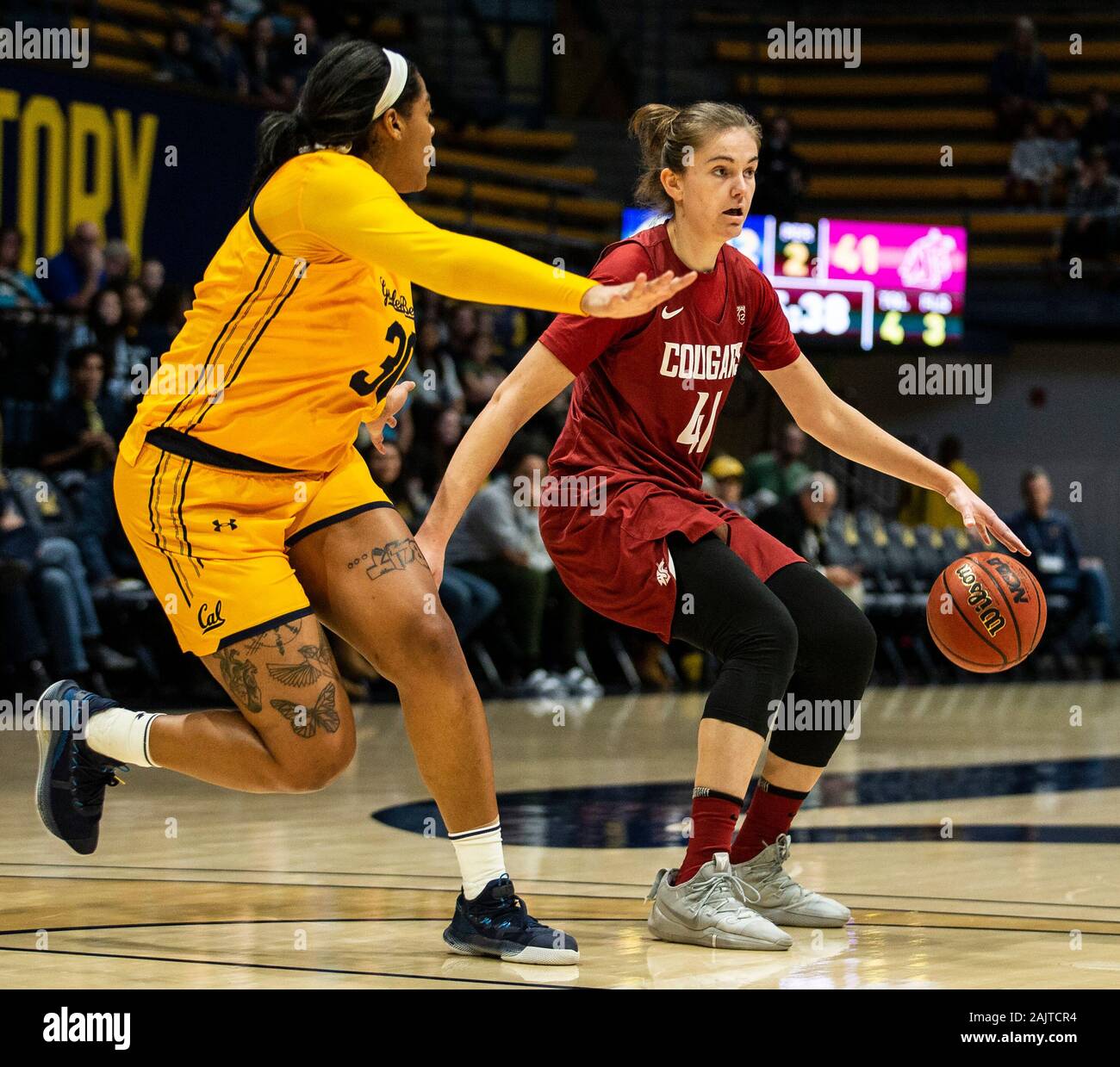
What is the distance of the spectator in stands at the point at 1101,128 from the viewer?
58.3 feet

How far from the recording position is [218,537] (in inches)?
147

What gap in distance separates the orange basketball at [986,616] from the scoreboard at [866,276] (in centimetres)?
1044

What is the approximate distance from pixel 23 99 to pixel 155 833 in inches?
267

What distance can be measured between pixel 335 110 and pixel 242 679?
1.15 metres

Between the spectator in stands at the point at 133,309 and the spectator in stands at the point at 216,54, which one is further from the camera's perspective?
the spectator in stands at the point at 216,54

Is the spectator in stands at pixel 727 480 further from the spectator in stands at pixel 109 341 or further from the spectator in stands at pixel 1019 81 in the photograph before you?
the spectator in stands at pixel 1019 81

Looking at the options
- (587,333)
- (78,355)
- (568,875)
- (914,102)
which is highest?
(914,102)

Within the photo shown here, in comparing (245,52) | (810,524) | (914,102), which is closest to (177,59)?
(245,52)

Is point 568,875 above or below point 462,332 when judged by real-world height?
below

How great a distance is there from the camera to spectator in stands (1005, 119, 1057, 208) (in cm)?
1812

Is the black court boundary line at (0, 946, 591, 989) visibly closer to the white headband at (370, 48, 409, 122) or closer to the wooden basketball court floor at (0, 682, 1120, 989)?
the wooden basketball court floor at (0, 682, 1120, 989)

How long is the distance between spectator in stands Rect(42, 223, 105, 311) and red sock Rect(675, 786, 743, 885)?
7090 mm

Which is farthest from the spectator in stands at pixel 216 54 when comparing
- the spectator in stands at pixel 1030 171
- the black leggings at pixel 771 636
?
the black leggings at pixel 771 636

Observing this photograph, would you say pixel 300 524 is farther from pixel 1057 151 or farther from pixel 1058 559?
pixel 1057 151
